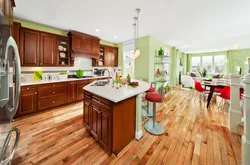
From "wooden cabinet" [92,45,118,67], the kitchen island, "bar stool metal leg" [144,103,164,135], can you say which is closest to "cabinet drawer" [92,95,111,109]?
the kitchen island

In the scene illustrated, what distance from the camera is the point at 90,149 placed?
68.0 inches

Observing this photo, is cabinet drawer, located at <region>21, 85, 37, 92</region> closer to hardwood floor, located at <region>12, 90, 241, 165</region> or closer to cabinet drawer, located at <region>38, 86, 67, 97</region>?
cabinet drawer, located at <region>38, 86, 67, 97</region>

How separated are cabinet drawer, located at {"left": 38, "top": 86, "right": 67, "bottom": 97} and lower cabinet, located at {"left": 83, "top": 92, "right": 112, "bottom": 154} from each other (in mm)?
1795

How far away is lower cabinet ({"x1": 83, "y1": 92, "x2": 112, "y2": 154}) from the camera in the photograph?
5.12 ft

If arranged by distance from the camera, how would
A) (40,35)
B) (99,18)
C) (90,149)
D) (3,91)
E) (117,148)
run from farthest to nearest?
(40,35) < (99,18) < (90,149) < (117,148) < (3,91)

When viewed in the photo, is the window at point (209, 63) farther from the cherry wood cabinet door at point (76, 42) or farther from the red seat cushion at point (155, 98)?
the cherry wood cabinet door at point (76, 42)

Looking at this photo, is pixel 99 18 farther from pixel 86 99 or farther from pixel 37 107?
pixel 37 107

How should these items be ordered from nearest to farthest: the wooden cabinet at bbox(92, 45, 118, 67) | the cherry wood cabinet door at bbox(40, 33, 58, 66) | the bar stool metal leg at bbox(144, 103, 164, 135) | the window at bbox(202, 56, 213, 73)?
the bar stool metal leg at bbox(144, 103, 164, 135) < the cherry wood cabinet door at bbox(40, 33, 58, 66) < the wooden cabinet at bbox(92, 45, 118, 67) < the window at bbox(202, 56, 213, 73)

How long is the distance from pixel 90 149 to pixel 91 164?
0.98 feet

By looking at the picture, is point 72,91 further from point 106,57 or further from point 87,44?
point 106,57

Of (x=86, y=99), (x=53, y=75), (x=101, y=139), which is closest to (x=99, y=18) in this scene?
(x=86, y=99)

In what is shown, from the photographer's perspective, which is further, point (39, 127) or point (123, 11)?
point (123, 11)

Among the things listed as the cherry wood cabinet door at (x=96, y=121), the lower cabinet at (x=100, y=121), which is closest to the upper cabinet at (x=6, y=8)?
the lower cabinet at (x=100, y=121)

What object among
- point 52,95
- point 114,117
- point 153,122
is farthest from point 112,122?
point 52,95
